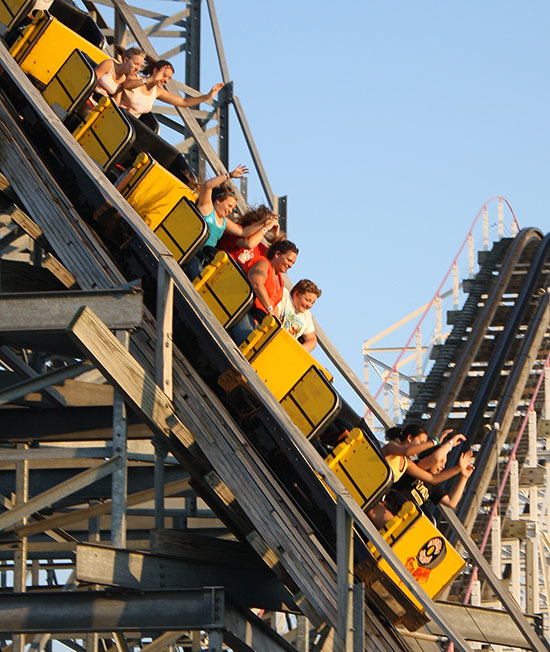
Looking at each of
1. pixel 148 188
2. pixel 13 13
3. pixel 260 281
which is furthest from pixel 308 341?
pixel 13 13

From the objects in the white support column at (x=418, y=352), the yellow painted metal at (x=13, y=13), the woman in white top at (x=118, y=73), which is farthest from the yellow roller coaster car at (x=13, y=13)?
the white support column at (x=418, y=352)

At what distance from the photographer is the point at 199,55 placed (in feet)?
50.9

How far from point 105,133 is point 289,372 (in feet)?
6.82

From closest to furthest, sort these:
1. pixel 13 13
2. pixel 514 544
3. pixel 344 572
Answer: pixel 344 572 < pixel 13 13 < pixel 514 544

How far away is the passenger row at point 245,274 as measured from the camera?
28.3 ft

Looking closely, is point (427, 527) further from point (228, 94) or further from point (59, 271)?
point (228, 94)

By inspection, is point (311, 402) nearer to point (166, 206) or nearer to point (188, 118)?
point (166, 206)

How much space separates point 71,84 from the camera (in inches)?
390

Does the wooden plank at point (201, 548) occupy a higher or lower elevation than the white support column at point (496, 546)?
lower

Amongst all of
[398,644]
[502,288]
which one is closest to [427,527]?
[398,644]

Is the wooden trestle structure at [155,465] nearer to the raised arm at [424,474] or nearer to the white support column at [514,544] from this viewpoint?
the raised arm at [424,474]

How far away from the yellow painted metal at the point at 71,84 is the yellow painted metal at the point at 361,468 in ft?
9.55

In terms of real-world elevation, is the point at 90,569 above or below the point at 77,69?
below

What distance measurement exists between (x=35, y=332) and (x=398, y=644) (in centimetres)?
264
